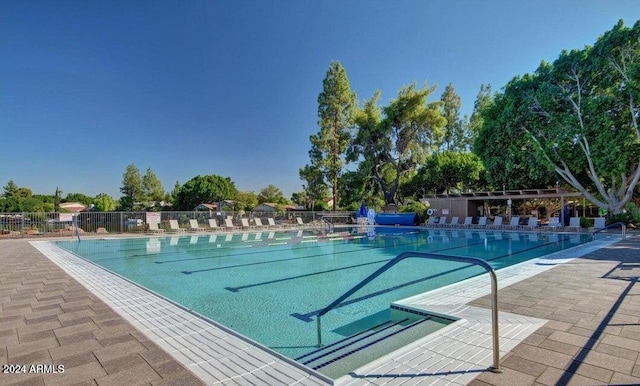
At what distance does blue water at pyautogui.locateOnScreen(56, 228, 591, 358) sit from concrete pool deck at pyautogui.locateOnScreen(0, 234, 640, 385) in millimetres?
1355

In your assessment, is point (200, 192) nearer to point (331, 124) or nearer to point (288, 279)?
point (331, 124)

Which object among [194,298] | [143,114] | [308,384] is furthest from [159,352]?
[143,114]

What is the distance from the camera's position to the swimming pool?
14.0ft

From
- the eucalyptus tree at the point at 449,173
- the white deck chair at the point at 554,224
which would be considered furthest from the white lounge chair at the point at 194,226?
the eucalyptus tree at the point at 449,173

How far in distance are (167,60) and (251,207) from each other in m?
32.8

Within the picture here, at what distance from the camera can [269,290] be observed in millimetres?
6105

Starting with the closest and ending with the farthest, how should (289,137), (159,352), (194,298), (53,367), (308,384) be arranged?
(308,384) < (53,367) < (159,352) < (194,298) < (289,137)

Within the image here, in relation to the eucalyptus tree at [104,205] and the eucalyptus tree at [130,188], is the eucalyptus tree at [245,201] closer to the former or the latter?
the eucalyptus tree at [130,188]

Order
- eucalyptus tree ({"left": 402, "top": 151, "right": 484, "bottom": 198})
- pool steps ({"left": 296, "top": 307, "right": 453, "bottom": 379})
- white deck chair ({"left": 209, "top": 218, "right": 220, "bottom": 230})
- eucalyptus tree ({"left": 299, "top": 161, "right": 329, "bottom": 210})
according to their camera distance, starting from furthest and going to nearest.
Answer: eucalyptus tree ({"left": 299, "top": 161, "right": 329, "bottom": 210})
eucalyptus tree ({"left": 402, "top": 151, "right": 484, "bottom": 198})
white deck chair ({"left": 209, "top": 218, "right": 220, "bottom": 230})
pool steps ({"left": 296, "top": 307, "right": 453, "bottom": 379})

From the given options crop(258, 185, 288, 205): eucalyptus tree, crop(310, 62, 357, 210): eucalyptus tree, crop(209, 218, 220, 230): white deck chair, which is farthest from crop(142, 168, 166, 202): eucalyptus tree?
crop(209, 218, 220, 230): white deck chair

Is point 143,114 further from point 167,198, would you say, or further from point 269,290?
point 167,198

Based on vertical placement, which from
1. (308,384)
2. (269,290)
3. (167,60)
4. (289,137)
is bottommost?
(269,290)

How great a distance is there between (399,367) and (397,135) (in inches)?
1116

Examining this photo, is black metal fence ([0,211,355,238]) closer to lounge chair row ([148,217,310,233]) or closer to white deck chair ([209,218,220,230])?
lounge chair row ([148,217,310,233])
